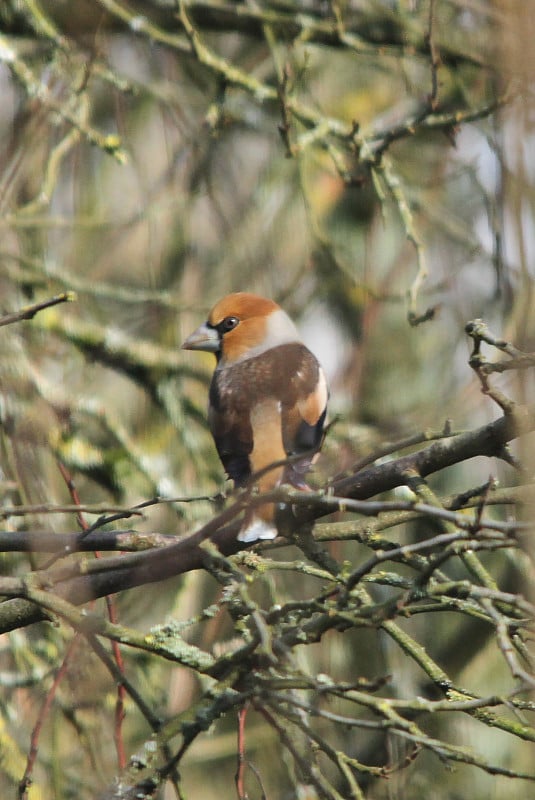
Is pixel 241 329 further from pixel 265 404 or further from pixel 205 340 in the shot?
pixel 265 404

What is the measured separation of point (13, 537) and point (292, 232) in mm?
4967

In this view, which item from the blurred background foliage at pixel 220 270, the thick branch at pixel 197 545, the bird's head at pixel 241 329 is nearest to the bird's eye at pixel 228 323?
the bird's head at pixel 241 329

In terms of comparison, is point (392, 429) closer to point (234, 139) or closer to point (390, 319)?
point (390, 319)

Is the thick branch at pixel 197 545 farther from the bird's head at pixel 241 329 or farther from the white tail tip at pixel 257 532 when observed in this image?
the bird's head at pixel 241 329

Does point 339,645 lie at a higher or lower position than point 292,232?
lower

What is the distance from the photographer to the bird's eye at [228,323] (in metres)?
5.46

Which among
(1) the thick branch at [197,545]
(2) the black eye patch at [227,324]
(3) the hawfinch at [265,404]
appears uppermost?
(2) the black eye patch at [227,324]

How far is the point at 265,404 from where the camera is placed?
443 cm

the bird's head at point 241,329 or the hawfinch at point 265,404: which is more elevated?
the bird's head at point 241,329

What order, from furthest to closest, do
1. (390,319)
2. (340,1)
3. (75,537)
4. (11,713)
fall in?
(390,319) → (340,1) → (11,713) → (75,537)

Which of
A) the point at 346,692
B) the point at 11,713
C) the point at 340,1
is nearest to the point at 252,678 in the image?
the point at 346,692

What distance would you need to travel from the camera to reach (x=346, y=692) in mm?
2279

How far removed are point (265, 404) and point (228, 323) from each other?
1.14m

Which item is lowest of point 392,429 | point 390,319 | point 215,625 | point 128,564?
point 128,564
